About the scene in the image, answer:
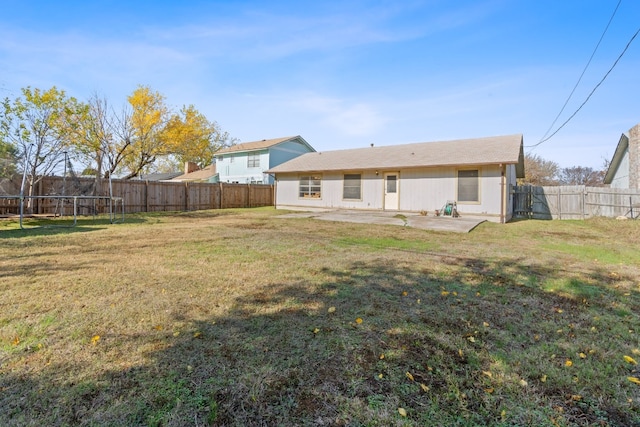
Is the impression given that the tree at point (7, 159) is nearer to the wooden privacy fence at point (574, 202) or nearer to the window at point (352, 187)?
the window at point (352, 187)

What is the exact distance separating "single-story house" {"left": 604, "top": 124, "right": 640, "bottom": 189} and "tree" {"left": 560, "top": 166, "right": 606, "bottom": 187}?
2144 centimetres

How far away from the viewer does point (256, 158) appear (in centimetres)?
2558

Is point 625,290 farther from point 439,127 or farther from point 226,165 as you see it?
point 226,165

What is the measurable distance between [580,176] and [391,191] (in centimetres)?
3927

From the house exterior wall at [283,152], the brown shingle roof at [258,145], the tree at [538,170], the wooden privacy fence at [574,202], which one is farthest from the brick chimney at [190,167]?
the tree at [538,170]

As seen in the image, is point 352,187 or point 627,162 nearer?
point 352,187

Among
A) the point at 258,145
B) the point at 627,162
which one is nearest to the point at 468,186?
the point at 627,162

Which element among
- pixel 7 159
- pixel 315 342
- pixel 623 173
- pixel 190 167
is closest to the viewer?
pixel 315 342

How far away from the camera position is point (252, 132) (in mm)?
31812

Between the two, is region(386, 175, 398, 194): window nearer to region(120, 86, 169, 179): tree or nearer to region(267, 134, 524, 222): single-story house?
region(267, 134, 524, 222): single-story house

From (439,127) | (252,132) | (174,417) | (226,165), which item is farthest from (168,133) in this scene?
(174,417)

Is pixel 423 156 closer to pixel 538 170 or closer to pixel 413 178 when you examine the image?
pixel 413 178

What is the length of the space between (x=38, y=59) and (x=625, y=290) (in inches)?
789

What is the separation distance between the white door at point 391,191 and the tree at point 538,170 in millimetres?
18228
